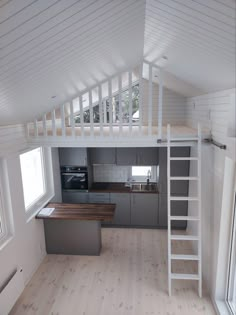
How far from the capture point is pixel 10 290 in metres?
3.02

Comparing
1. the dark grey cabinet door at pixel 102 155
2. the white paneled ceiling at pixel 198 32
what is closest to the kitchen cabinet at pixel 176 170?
the dark grey cabinet door at pixel 102 155

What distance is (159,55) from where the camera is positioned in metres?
2.94

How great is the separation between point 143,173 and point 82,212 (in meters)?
2.04

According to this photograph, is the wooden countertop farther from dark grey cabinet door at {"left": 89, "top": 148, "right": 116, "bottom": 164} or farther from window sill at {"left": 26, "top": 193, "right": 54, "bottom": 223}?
dark grey cabinet door at {"left": 89, "top": 148, "right": 116, "bottom": 164}

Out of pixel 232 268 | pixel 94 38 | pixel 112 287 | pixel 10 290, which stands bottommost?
pixel 112 287

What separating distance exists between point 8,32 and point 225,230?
2972mm

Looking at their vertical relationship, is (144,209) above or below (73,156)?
below

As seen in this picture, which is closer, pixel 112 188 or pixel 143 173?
pixel 112 188

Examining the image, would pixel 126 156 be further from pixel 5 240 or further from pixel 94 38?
pixel 94 38

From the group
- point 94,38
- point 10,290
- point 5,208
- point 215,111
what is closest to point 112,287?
point 10,290

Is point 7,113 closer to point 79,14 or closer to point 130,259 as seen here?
point 79,14

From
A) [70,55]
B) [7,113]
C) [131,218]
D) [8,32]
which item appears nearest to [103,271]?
[131,218]

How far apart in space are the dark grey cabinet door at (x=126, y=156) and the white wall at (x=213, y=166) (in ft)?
5.27

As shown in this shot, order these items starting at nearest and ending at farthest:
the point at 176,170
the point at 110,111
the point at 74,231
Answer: the point at 110,111 < the point at 74,231 < the point at 176,170
